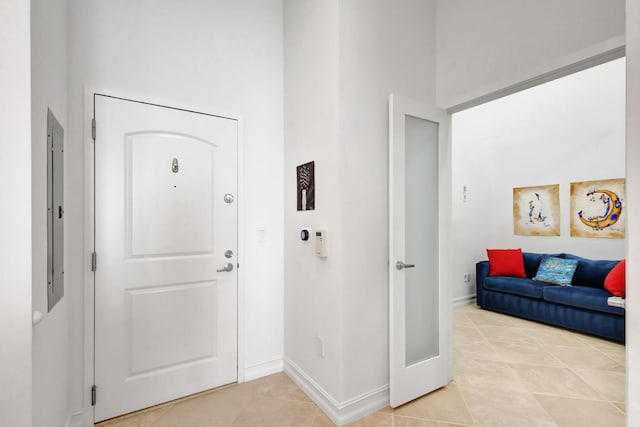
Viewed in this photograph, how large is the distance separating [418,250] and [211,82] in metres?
2.02

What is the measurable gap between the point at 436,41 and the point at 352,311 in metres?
2.16

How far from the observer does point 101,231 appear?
1974mm

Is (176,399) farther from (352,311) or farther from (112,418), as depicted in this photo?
→ (352,311)

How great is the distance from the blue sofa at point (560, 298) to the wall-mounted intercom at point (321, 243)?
3.25 metres

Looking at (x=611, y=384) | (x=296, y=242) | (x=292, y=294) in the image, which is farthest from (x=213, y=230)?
(x=611, y=384)

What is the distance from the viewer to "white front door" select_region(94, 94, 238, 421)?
1.99 m

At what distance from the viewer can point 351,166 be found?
1.99 m

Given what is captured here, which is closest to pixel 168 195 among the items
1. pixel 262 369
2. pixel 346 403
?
pixel 262 369

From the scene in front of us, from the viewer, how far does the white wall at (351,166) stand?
77.4 inches

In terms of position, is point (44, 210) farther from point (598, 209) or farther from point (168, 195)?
point (598, 209)

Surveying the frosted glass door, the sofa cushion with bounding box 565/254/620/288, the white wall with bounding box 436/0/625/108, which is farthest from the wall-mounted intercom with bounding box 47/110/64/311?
the sofa cushion with bounding box 565/254/620/288

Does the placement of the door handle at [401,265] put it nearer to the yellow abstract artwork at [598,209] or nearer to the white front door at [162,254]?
the white front door at [162,254]

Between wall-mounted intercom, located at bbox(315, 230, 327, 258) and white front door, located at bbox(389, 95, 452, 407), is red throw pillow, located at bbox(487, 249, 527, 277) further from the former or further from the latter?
wall-mounted intercom, located at bbox(315, 230, 327, 258)

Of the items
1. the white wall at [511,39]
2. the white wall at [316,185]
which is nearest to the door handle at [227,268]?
the white wall at [316,185]
